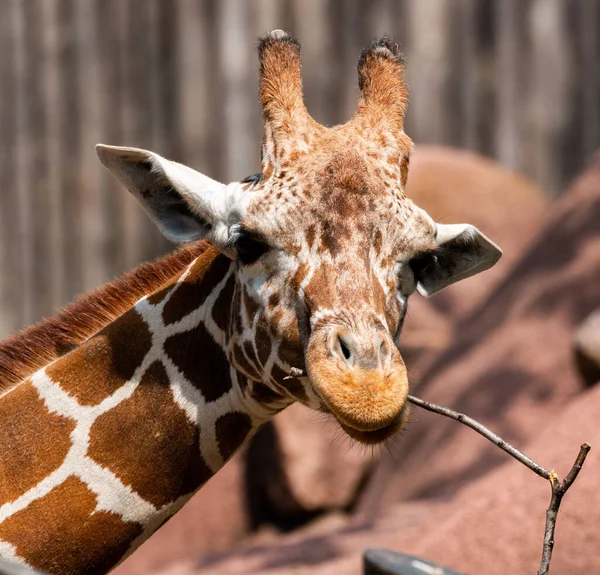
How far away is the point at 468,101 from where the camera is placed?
9.09 metres

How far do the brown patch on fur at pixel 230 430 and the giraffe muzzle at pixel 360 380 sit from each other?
0.56 m

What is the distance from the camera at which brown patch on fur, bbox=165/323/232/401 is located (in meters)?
3.43

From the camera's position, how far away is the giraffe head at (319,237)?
9.54 ft

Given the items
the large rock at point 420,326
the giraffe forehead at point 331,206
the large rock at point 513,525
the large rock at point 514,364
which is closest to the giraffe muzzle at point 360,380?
the giraffe forehead at point 331,206

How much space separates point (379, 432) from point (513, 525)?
1.78 m

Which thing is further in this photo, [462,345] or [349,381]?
[462,345]

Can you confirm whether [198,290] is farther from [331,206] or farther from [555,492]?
[555,492]

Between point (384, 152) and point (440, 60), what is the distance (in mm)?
6013

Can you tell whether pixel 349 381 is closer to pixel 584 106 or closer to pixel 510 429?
pixel 510 429

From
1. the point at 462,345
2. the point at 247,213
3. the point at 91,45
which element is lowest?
the point at 462,345

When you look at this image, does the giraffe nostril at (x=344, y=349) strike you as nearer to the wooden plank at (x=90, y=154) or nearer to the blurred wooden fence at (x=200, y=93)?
the blurred wooden fence at (x=200, y=93)

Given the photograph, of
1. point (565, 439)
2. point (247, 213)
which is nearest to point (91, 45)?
point (565, 439)

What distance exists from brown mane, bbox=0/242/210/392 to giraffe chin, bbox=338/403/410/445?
3.25 ft

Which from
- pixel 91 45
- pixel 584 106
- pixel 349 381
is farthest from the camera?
pixel 91 45
